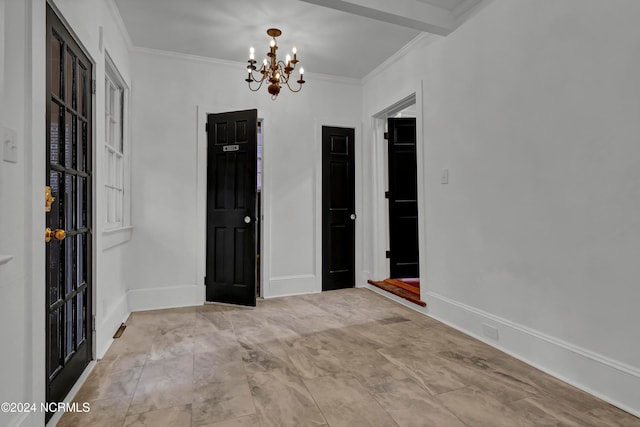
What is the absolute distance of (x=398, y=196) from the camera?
173 inches

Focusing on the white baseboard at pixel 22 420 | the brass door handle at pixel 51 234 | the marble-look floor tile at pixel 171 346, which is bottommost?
the marble-look floor tile at pixel 171 346

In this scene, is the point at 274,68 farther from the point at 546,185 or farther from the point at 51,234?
the point at 546,185

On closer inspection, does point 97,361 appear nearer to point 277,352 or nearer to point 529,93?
point 277,352

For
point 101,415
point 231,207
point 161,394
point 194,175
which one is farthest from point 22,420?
point 194,175

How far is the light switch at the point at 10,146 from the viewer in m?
1.27

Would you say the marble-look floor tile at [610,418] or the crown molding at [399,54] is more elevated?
the crown molding at [399,54]

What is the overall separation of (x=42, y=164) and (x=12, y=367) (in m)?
0.86

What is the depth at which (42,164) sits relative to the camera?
1.53 meters

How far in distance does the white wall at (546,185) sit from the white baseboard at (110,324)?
9.18 ft

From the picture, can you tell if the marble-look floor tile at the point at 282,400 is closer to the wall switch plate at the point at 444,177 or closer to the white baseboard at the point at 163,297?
the white baseboard at the point at 163,297

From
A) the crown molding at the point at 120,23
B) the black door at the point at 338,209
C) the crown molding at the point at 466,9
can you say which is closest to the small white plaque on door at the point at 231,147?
the black door at the point at 338,209

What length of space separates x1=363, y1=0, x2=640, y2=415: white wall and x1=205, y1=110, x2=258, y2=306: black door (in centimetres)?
193

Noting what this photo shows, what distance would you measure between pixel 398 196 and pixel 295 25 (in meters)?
2.34

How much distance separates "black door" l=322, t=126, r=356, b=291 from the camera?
4.36 meters
